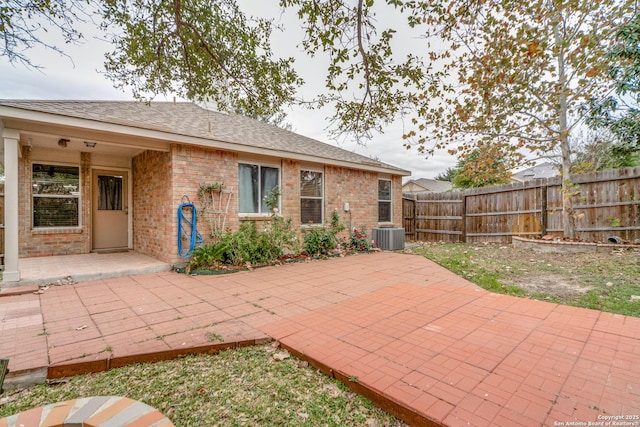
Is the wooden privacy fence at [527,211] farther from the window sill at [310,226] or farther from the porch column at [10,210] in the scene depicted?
the porch column at [10,210]

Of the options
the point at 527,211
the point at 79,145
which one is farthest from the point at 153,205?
the point at 527,211

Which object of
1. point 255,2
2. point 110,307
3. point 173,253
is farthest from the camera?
point 173,253

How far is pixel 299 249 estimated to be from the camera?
7.62 metres

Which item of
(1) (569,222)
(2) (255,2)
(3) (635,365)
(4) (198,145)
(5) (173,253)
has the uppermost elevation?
(2) (255,2)

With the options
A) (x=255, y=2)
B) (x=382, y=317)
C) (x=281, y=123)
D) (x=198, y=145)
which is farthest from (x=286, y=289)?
(x=281, y=123)

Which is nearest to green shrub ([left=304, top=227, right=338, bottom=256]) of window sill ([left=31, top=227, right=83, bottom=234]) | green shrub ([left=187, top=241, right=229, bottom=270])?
green shrub ([left=187, top=241, right=229, bottom=270])

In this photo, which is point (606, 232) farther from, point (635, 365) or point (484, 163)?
point (635, 365)

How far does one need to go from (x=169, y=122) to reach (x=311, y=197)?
396cm

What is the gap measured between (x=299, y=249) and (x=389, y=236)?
310 cm

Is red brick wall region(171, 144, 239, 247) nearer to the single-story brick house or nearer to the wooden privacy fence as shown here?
the single-story brick house

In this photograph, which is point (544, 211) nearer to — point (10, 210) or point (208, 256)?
point (208, 256)

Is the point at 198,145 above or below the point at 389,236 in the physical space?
above

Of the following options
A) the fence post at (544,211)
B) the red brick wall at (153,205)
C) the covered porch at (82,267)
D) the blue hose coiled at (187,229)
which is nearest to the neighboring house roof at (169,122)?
the red brick wall at (153,205)

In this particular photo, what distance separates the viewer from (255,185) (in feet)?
24.6
